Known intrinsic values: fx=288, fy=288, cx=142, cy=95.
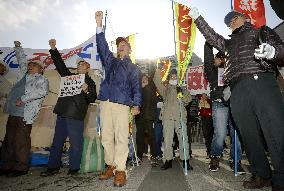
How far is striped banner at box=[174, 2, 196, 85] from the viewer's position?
233 inches

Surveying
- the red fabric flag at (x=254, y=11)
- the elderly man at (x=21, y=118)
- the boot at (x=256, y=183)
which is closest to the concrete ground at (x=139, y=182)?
the boot at (x=256, y=183)

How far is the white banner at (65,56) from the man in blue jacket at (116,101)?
2148mm

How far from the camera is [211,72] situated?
5.89 metres

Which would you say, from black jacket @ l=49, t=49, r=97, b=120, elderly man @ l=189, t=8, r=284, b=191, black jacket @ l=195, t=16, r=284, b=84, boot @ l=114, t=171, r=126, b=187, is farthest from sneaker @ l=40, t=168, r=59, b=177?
black jacket @ l=195, t=16, r=284, b=84

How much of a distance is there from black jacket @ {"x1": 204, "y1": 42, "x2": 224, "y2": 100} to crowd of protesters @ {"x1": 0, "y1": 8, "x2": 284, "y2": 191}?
0.07ft

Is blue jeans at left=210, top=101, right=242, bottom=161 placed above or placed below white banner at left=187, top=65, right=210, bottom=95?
below

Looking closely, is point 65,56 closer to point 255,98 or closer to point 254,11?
point 254,11

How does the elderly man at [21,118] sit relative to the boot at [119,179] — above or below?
above

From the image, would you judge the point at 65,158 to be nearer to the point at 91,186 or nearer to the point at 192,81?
the point at 91,186

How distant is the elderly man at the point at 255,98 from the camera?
3.49 m

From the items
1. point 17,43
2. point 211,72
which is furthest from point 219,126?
point 17,43

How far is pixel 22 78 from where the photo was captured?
233 inches

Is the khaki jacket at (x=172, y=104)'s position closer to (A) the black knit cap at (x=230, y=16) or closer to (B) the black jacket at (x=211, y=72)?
(B) the black jacket at (x=211, y=72)

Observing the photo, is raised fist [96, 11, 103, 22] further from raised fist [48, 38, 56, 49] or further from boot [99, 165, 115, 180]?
boot [99, 165, 115, 180]
